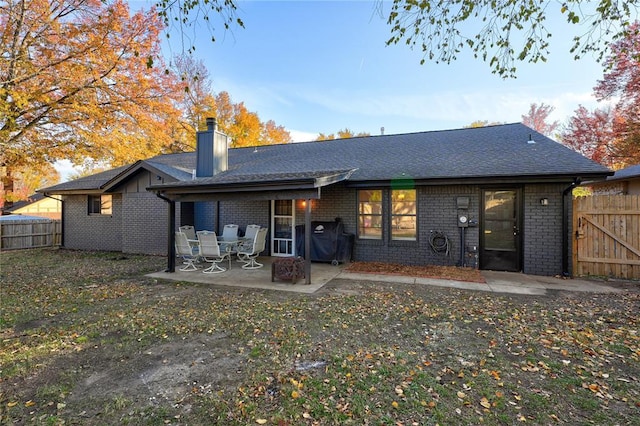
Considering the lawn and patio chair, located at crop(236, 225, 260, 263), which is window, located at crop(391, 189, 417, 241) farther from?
patio chair, located at crop(236, 225, 260, 263)

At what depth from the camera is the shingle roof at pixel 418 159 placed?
286 inches

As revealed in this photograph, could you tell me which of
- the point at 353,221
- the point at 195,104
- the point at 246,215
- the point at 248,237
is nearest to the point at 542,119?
the point at 353,221

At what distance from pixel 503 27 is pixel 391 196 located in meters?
4.81

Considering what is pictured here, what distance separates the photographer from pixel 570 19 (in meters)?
4.02

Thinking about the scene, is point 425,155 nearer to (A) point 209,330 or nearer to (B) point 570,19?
(B) point 570,19

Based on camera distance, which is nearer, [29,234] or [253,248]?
[253,248]

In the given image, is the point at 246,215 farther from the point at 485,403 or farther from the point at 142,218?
the point at 485,403

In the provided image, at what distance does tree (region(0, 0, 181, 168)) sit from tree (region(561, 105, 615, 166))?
20460mm

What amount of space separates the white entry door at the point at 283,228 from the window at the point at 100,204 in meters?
7.54

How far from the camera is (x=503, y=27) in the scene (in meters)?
4.49

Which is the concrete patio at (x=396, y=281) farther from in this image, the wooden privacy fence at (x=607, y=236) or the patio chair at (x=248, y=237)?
the patio chair at (x=248, y=237)

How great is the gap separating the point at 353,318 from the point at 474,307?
2.12 meters

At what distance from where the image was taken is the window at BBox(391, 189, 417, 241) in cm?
848

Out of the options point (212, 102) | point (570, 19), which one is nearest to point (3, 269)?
point (570, 19)
